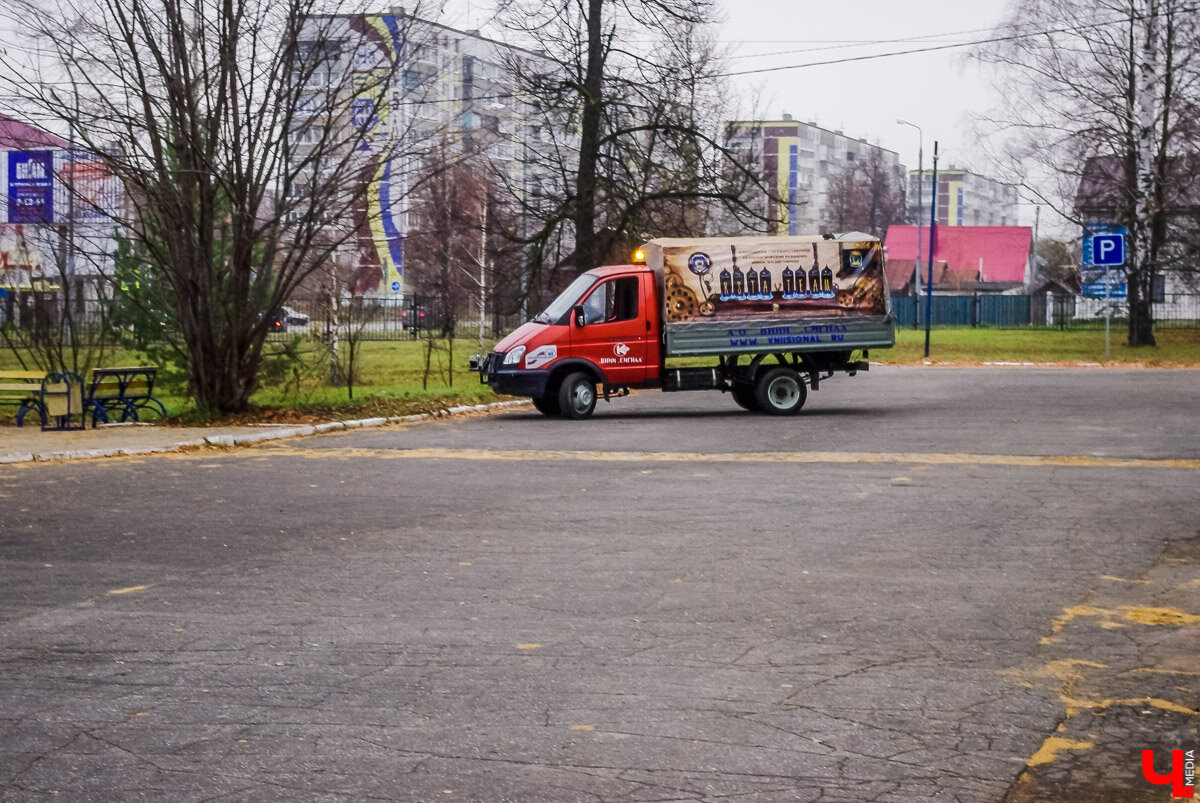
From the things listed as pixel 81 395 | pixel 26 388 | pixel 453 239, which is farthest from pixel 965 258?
pixel 26 388

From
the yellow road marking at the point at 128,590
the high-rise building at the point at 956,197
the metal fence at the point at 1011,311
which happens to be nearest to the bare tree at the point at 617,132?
the yellow road marking at the point at 128,590

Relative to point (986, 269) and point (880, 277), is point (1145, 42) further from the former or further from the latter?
point (986, 269)

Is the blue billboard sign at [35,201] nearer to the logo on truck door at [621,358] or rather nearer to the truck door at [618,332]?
the truck door at [618,332]

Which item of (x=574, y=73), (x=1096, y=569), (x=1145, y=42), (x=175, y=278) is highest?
(x=1145, y=42)

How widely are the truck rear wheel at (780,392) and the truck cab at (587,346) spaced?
1.73 metres

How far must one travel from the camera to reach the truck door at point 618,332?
866 inches

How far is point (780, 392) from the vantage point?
22312 millimetres

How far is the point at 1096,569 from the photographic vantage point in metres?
8.71

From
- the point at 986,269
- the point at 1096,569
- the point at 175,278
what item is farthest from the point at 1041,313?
the point at 1096,569

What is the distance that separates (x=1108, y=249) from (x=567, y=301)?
22.3 m

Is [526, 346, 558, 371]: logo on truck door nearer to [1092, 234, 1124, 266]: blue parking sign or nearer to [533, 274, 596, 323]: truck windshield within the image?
[533, 274, 596, 323]: truck windshield

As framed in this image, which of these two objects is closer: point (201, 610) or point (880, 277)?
point (201, 610)

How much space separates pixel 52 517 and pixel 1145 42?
42417 mm

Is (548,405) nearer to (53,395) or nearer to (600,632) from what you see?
(53,395)
